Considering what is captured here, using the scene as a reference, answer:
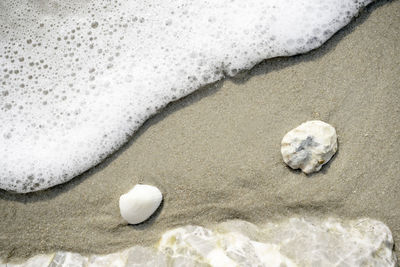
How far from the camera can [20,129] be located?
259cm

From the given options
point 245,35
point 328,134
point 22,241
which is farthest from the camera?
point 245,35

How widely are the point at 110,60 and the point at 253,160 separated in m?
1.29

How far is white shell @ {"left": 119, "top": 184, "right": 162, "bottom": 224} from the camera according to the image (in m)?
2.26

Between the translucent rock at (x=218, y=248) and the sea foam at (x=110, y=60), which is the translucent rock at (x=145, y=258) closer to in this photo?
→ the translucent rock at (x=218, y=248)

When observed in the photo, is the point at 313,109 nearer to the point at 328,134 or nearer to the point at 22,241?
the point at 328,134

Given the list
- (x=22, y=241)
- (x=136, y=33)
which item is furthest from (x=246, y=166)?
(x=22, y=241)

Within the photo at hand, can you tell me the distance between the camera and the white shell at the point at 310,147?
87.5 inches

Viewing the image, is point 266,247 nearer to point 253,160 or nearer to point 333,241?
point 333,241

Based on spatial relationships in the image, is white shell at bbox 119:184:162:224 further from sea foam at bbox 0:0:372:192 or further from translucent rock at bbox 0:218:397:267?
sea foam at bbox 0:0:372:192

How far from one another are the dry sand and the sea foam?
11cm

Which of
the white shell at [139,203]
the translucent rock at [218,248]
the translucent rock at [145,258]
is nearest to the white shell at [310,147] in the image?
the translucent rock at [218,248]

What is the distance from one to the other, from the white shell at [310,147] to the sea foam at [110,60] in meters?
0.59

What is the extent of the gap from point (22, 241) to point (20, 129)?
0.79 metres

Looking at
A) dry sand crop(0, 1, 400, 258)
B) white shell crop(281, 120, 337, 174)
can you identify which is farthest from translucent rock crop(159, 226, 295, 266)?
white shell crop(281, 120, 337, 174)
